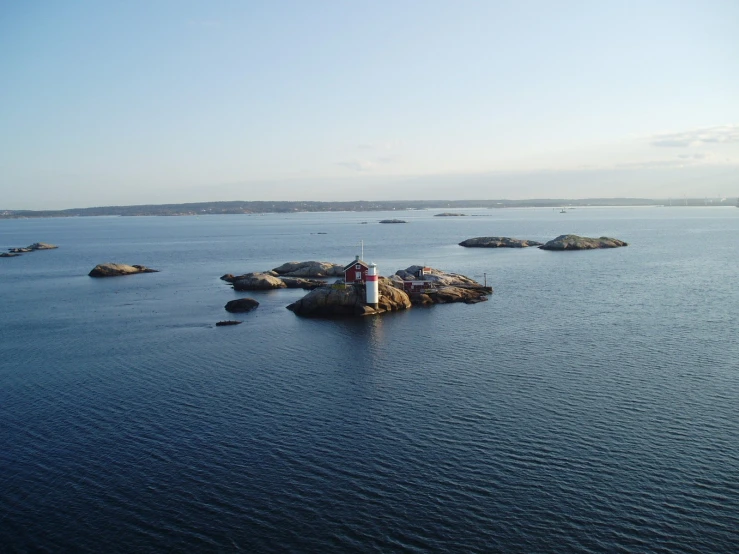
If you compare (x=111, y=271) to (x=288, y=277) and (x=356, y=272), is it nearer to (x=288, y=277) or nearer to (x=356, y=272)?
(x=288, y=277)

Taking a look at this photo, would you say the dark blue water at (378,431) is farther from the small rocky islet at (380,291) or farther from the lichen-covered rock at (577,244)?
the lichen-covered rock at (577,244)

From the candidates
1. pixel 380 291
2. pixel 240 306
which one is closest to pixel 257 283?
pixel 240 306

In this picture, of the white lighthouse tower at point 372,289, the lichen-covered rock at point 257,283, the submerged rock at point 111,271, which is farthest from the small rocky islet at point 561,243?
the submerged rock at point 111,271

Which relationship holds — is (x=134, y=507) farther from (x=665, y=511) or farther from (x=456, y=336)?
(x=456, y=336)

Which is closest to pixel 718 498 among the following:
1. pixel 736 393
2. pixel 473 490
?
pixel 473 490

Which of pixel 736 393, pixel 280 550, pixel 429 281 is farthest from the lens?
pixel 429 281
